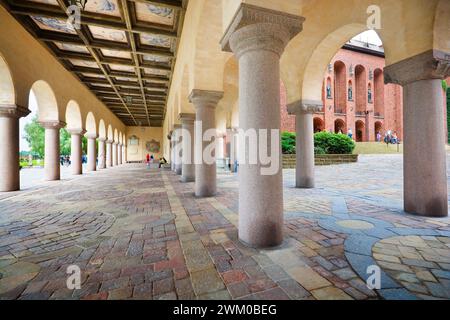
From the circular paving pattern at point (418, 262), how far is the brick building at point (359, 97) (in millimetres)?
27759

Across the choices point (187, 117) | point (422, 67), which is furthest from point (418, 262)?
point (187, 117)

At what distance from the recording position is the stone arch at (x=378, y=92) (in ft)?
107

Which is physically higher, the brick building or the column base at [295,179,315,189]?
the brick building

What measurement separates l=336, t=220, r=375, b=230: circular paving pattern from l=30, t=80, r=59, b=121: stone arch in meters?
13.2

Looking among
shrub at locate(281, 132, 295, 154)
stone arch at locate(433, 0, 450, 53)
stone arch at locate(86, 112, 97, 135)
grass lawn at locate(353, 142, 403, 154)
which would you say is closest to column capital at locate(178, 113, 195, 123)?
stone arch at locate(433, 0, 450, 53)

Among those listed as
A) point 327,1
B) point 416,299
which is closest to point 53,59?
point 327,1

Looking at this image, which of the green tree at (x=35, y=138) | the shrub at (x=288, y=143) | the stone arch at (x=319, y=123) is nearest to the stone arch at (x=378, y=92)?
the stone arch at (x=319, y=123)

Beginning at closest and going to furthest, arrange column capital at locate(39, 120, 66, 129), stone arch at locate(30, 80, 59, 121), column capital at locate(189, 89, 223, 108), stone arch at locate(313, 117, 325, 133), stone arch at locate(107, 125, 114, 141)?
column capital at locate(189, 89, 223, 108) → stone arch at locate(30, 80, 59, 121) → column capital at locate(39, 120, 66, 129) → stone arch at locate(107, 125, 114, 141) → stone arch at locate(313, 117, 325, 133)

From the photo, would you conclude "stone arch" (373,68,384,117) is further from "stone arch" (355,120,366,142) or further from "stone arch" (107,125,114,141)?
"stone arch" (107,125,114,141)

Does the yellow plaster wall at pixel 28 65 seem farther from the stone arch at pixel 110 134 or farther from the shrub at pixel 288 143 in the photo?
the shrub at pixel 288 143

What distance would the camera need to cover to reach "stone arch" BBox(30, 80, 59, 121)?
35.0 ft

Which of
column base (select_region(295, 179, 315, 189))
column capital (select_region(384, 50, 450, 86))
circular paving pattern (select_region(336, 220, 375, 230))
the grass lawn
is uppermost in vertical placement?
column capital (select_region(384, 50, 450, 86))

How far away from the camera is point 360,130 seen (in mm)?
32312
